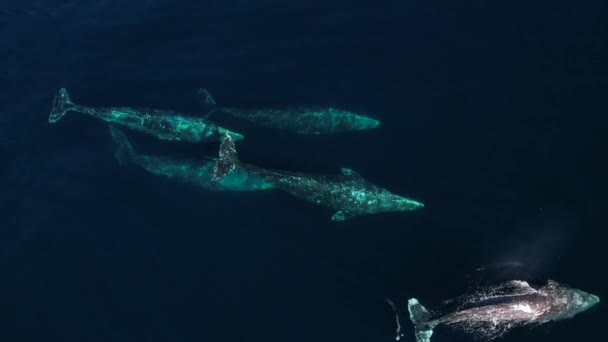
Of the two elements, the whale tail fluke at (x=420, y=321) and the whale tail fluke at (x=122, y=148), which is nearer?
the whale tail fluke at (x=420, y=321)

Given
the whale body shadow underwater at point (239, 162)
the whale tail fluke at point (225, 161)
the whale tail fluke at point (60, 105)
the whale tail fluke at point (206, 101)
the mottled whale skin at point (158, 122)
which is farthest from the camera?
the whale tail fluke at point (60, 105)

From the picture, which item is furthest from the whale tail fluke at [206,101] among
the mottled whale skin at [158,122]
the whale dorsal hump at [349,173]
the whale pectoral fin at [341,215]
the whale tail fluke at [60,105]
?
the whale pectoral fin at [341,215]

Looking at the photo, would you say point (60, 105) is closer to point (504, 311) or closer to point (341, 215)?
point (341, 215)

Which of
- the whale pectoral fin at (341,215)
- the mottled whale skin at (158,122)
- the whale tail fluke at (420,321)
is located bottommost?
the whale tail fluke at (420,321)

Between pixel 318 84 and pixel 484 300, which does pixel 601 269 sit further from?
pixel 318 84

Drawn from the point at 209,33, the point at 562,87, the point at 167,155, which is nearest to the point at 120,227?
the point at 167,155

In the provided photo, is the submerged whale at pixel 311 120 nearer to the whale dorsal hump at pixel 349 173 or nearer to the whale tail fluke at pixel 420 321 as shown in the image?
the whale dorsal hump at pixel 349 173

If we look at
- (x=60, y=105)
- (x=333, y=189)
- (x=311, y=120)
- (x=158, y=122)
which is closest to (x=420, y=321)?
(x=333, y=189)
